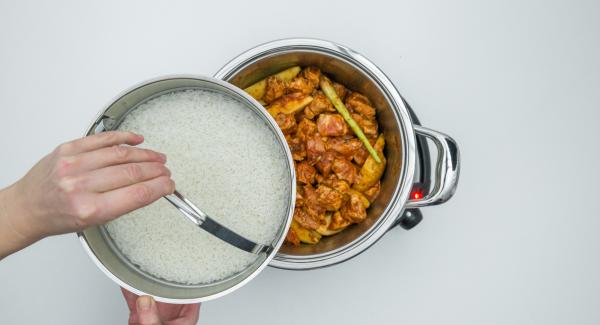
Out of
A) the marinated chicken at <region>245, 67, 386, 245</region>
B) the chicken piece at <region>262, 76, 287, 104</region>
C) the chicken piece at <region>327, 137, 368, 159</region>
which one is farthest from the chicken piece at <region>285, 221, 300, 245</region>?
the chicken piece at <region>262, 76, 287, 104</region>

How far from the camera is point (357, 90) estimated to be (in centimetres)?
103

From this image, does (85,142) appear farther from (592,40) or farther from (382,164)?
(592,40)

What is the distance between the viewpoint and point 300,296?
1.18 m

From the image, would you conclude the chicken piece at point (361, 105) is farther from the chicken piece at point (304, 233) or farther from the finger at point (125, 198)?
the finger at point (125, 198)

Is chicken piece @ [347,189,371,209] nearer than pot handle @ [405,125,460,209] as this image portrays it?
No

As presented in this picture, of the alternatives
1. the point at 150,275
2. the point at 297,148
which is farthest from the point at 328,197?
the point at 150,275

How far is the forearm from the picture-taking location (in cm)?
69

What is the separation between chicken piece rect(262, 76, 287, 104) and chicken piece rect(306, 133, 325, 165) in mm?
139

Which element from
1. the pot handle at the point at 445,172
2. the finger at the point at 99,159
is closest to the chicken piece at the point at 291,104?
the pot handle at the point at 445,172

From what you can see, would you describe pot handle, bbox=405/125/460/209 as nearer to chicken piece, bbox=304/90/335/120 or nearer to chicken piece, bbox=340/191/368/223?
chicken piece, bbox=340/191/368/223

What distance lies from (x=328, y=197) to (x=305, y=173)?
92 mm

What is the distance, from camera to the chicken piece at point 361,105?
1.00m

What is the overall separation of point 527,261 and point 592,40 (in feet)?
2.45

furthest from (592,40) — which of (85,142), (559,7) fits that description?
(85,142)
